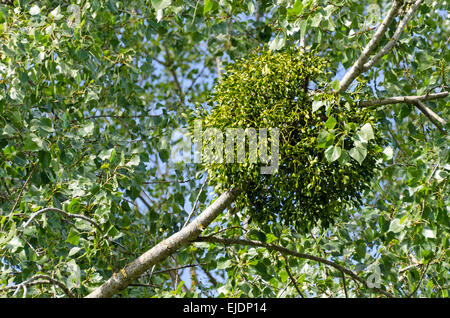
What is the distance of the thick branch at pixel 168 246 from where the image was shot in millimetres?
2658

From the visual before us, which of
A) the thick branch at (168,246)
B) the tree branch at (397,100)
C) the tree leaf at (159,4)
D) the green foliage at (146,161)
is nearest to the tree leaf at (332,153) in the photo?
the green foliage at (146,161)

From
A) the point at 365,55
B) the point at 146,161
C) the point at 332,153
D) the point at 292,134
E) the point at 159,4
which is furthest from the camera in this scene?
the point at 146,161

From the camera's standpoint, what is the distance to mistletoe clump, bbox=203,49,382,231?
7.90ft

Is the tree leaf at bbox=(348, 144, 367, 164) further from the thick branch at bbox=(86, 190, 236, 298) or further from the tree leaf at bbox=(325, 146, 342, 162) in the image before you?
the thick branch at bbox=(86, 190, 236, 298)

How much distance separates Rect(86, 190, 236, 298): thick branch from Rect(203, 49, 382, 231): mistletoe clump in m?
0.13

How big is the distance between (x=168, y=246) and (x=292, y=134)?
0.83 meters

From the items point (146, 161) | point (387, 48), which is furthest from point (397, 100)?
point (146, 161)

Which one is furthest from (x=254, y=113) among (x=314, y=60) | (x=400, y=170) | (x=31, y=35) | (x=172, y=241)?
(x=400, y=170)

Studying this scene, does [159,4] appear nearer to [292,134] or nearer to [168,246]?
[292,134]

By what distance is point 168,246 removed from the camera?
8.97 ft

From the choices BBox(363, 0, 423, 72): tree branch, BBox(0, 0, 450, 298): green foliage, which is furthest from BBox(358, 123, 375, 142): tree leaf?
BBox(363, 0, 423, 72): tree branch

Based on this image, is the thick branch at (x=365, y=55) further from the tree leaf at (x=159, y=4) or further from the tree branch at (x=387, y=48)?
the tree leaf at (x=159, y=4)

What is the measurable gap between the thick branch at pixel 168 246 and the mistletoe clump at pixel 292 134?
0.43 feet
